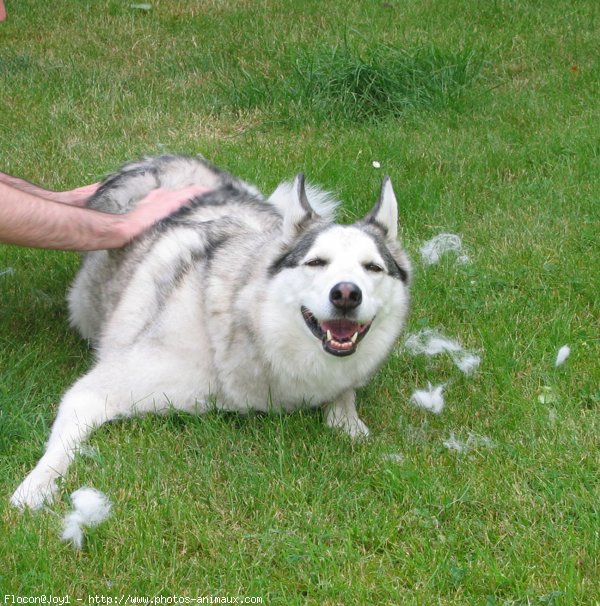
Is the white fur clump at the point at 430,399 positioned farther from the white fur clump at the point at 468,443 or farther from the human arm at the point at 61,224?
the human arm at the point at 61,224

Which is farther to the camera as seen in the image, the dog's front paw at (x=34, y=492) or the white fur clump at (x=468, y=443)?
the white fur clump at (x=468, y=443)

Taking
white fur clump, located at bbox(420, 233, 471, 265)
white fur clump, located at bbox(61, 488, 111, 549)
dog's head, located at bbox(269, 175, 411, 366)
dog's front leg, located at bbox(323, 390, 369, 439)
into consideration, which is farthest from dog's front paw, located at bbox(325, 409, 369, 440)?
white fur clump, located at bbox(420, 233, 471, 265)

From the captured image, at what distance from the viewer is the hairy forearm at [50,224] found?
3512 mm

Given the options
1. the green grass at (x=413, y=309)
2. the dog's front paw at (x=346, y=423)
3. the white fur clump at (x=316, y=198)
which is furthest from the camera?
the white fur clump at (x=316, y=198)

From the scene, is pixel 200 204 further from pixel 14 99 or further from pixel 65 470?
pixel 14 99

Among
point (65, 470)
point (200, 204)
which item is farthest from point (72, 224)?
point (65, 470)

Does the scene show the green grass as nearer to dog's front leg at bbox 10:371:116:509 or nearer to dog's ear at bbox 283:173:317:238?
dog's front leg at bbox 10:371:116:509

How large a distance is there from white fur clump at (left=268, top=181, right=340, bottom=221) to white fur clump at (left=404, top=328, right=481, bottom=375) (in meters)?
0.79

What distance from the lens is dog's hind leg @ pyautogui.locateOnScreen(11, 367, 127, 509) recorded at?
3.03 meters

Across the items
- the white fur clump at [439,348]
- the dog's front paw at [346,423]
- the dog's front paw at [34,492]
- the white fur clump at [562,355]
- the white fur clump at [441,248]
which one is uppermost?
the dog's front paw at [34,492]

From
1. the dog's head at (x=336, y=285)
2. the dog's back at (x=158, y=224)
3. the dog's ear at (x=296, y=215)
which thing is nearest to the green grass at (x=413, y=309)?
the dog's back at (x=158, y=224)

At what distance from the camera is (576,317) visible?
4207 mm

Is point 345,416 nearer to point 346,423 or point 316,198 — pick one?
point 346,423

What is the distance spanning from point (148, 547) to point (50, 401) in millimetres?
1006
